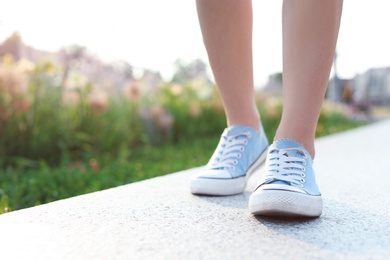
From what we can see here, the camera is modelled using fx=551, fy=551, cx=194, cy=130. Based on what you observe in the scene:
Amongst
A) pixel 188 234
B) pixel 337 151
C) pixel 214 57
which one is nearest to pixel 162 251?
pixel 188 234

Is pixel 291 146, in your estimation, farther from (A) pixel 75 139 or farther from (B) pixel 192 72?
(B) pixel 192 72

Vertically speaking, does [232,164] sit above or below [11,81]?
below

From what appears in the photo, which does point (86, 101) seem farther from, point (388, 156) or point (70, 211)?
point (70, 211)

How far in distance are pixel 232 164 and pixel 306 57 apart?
0.33m

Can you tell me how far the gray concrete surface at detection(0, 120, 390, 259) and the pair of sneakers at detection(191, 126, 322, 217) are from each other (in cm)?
3

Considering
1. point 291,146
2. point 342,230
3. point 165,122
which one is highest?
point 291,146

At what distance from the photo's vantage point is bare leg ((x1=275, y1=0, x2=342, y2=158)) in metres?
1.10

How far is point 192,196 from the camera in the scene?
4.22 ft

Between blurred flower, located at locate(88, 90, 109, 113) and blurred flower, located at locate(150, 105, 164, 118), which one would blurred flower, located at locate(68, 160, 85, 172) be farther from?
blurred flower, located at locate(150, 105, 164, 118)

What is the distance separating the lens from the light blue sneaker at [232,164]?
1267 mm

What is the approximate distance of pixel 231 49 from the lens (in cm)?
132

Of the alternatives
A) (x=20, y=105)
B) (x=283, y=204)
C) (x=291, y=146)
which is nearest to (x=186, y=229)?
(x=283, y=204)

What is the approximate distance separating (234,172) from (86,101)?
69.6 inches

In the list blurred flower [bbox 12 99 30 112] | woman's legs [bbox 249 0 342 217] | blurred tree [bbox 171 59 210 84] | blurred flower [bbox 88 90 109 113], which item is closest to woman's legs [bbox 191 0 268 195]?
woman's legs [bbox 249 0 342 217]
